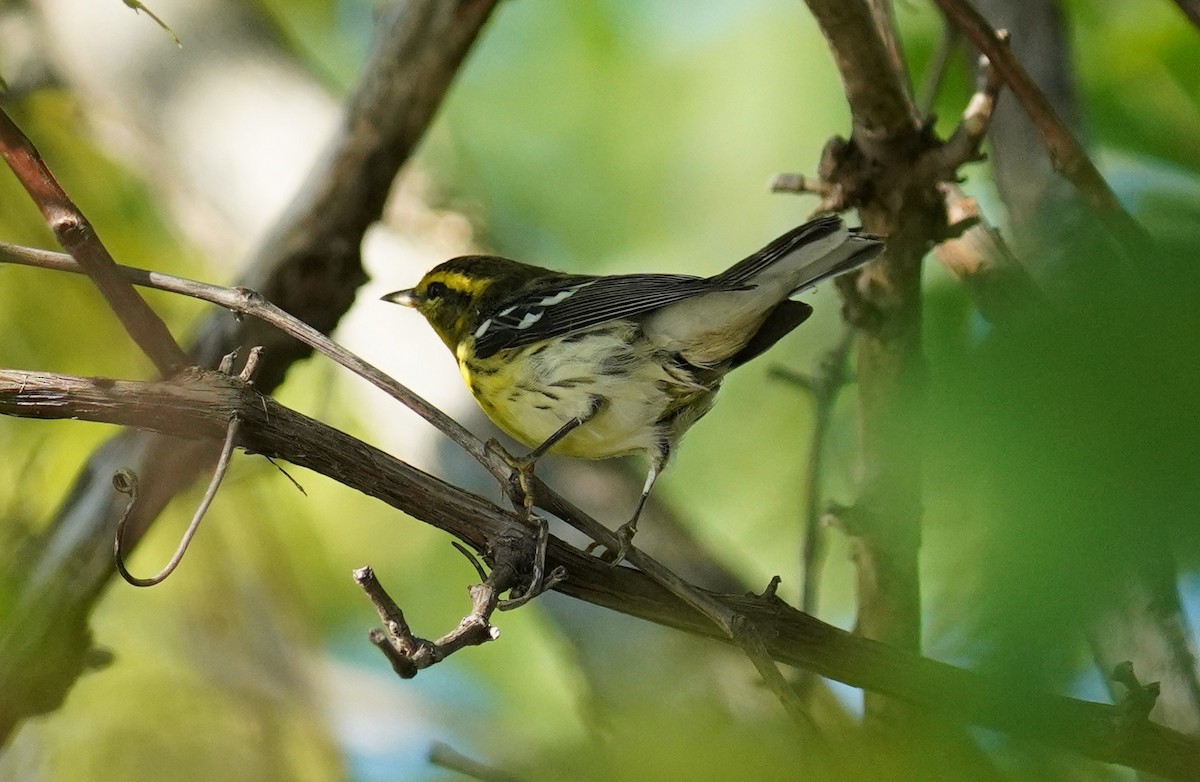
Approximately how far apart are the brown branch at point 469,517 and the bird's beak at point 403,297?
2.09 metres

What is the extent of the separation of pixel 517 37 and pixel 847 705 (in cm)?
435

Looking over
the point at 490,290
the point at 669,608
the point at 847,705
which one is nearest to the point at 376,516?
the point at 490,290

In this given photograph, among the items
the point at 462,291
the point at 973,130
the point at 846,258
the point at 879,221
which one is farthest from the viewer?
the point at 462,291

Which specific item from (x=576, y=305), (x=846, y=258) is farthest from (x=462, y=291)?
(x=846, y=258)

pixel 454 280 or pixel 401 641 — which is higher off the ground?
pixel 454 280

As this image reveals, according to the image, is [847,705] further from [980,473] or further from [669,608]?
[980,473]

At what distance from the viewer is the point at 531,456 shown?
2701 mm

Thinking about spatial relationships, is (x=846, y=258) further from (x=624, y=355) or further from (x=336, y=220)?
(x=336, y=220)

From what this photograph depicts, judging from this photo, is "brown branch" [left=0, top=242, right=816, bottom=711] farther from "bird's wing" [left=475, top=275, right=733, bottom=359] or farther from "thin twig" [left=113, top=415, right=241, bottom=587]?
"bird's wing" [left=475, top=275, right=733, bottom=359]

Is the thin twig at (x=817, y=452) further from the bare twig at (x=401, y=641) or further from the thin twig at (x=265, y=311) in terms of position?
the bare twig at (x=401, y=641)

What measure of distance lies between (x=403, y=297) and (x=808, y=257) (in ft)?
5.82

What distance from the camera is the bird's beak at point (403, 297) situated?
393cm

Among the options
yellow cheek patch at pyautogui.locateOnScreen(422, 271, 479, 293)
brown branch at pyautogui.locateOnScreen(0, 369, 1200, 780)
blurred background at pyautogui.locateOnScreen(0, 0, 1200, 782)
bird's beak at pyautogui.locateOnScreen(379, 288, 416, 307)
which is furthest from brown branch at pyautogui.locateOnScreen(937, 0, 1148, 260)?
bird's beak at pyautogui.locateOnScreen(379, 288, 416, 307)

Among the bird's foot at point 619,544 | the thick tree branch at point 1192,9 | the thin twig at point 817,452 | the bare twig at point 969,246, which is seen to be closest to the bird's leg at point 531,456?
the bird's foot at point 619,544
